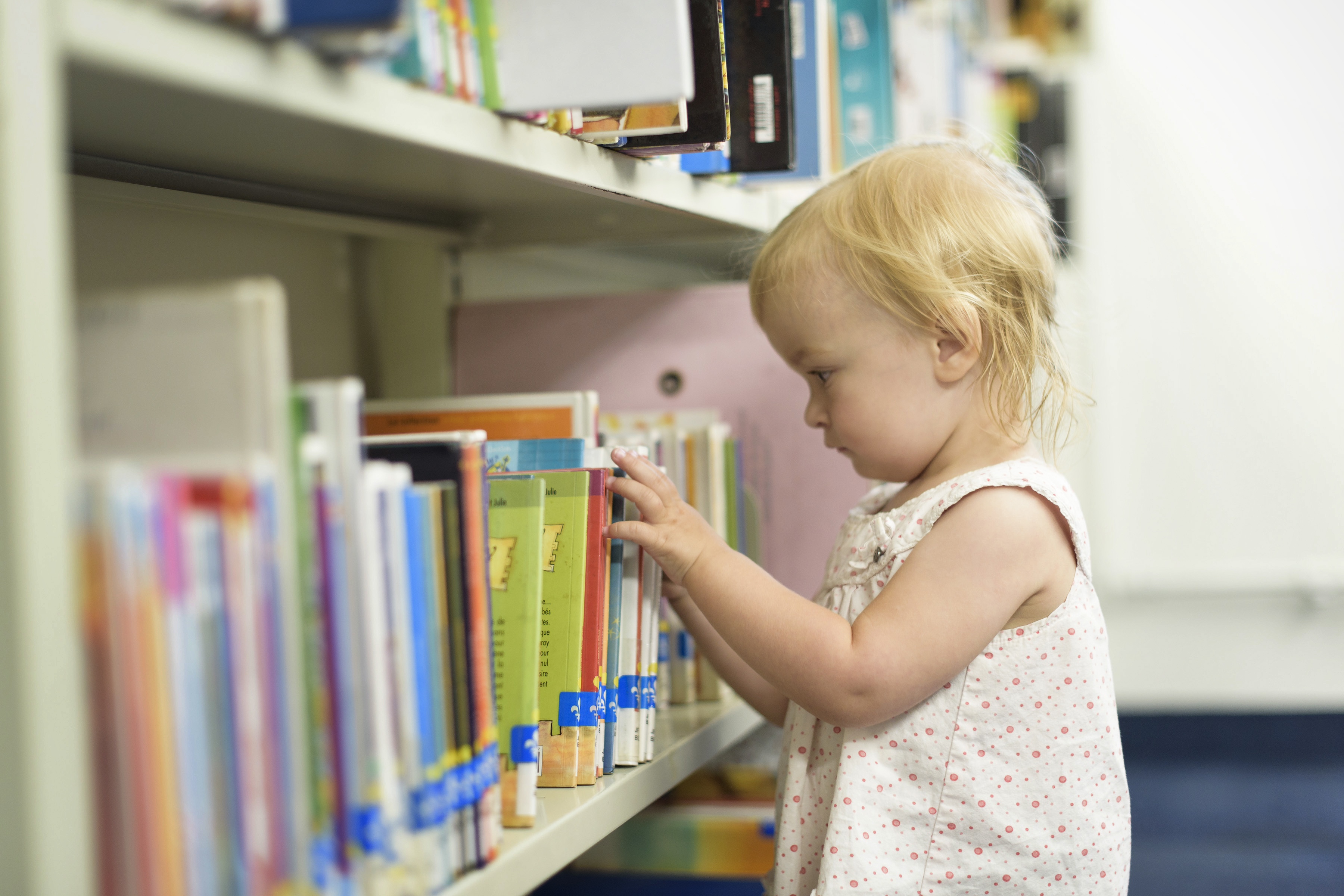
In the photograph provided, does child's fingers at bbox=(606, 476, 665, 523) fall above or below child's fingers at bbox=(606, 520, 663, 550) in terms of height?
above

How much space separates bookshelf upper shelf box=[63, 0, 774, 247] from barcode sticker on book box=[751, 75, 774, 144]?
6cm

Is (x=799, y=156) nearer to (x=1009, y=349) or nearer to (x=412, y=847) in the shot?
(x=1009, y=349)

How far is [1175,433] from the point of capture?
2.31 m

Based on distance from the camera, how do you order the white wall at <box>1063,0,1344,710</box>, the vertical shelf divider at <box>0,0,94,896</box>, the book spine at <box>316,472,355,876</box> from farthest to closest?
the white wall at <box>1063,0,1344,710</box> < the book spine at <box>316,472,355,876</box> < the vertical shelf divider at <box>0,0,94,896</box>

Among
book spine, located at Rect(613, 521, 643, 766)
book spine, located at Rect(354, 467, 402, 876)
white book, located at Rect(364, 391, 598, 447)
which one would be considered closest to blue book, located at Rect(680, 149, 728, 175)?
white book, located at Rect(364, 391, 598, 447)

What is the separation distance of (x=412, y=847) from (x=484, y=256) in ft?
2.71

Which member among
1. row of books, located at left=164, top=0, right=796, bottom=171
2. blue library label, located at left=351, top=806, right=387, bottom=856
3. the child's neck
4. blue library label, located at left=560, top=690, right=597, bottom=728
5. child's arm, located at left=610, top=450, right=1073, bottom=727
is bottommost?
blue library label, located at left=560, top=690, right=597, bottom=728

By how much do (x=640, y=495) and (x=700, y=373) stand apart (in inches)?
16.0

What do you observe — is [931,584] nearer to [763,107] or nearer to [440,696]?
[440,696]

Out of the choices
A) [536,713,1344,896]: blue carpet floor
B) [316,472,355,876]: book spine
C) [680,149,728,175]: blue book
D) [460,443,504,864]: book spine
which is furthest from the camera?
[536,713,1344,896]: blue carpet floor

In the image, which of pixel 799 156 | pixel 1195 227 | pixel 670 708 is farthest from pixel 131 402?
pixel 1195 227

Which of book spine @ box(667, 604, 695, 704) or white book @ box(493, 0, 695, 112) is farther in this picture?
book spine @ box(667, 604, 695, 704)

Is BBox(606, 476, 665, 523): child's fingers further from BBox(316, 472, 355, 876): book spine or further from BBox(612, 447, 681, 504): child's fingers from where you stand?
BBox(316, 472, 355, 876): book spine

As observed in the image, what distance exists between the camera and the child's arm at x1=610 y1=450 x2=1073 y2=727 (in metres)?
0.77
